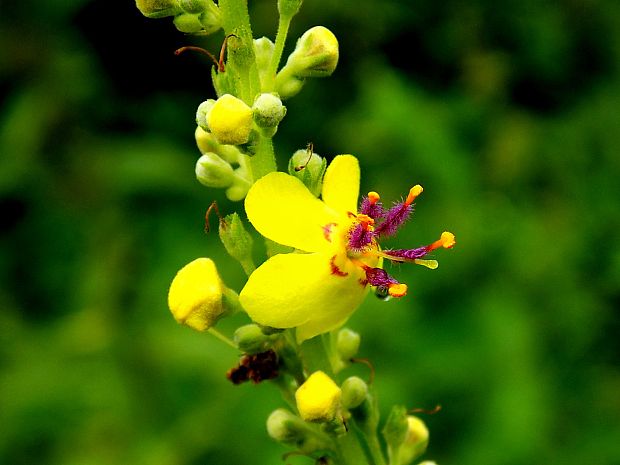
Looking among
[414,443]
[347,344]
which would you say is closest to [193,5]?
[347,344]

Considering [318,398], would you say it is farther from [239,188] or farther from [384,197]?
[384,197]

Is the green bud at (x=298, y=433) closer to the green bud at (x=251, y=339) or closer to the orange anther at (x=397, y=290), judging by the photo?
the green bud at (x=251, y=339)

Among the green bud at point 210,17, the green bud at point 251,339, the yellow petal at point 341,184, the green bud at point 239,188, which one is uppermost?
the green bud at point 210,17

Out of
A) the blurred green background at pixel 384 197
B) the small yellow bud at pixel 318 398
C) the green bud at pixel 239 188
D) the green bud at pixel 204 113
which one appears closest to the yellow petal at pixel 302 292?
the small yellow bud at pixel 318 398

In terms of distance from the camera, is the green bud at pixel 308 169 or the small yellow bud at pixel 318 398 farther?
the green bud at pixel 308 169

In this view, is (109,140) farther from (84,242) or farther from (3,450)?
(3,450)

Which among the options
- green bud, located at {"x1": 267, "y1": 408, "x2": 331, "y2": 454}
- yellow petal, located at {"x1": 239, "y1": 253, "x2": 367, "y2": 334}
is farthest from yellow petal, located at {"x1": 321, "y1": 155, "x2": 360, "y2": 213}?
green bud, located at {"x1": 267, "y1": 408, "x2": 331, "y2": 454}

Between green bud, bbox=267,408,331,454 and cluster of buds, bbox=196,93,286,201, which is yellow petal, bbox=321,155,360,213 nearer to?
cluster of buds, bbox=196,93,286,201
